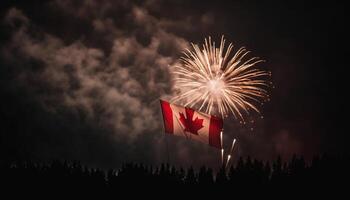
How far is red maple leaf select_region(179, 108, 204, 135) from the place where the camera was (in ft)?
A: 298

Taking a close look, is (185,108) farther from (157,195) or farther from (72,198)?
(72,198)

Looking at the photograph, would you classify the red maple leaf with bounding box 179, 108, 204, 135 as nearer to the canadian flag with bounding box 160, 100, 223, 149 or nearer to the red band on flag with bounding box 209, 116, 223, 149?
the canadian flag with bounding box 160, 100, 223, 149

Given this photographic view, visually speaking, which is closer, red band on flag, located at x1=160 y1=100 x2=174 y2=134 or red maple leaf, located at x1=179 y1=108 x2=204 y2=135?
red maple leaf, located at x1=179 y1=108 x2=204 y2=135

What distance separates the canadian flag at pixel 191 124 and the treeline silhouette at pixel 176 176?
54.7ft

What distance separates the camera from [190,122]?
9100cm

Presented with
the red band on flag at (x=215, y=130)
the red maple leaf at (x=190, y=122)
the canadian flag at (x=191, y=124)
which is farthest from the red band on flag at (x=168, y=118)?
the red band on flag at (x=215, y=130)

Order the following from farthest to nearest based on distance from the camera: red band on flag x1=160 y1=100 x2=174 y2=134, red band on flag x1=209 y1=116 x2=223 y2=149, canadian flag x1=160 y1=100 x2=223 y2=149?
1. red band on flag x1=160 y1=100 x2=174 y2=134
2. canadian flag x1=160 y1=100 x2=223 y2=149
3. red band on flag x1=209 y1=116 x2=223 y2=149

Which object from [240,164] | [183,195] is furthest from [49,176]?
[240,164]

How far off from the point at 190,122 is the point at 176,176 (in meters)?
31.0

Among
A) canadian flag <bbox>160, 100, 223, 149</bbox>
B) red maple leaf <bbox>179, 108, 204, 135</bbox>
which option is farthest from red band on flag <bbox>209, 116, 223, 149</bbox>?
red maple leaf <bbox>179, 108, 204, 135</bbox>

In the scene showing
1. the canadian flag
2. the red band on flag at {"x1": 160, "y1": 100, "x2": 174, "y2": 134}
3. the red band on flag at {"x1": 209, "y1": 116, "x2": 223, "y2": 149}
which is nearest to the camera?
the red band on flag at {"x1": 209, "y1": 116, "x2": 223, "y2": 149}

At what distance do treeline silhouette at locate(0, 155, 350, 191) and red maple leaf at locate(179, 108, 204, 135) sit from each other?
60.6 feet

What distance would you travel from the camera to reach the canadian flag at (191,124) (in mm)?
90875

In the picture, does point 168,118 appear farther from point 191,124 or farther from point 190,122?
point 191,124
